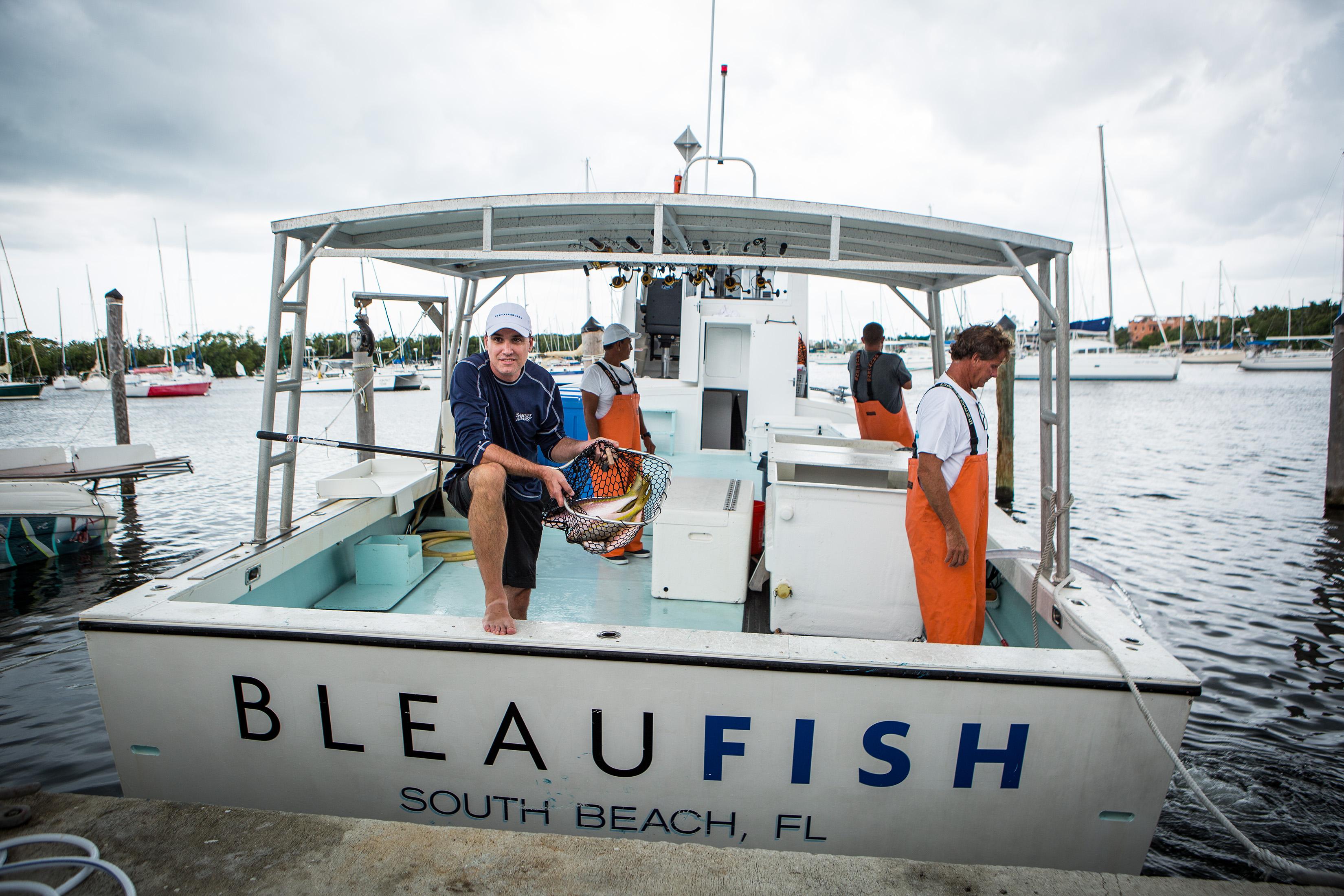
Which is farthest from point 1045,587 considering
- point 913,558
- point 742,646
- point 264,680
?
point 264,680

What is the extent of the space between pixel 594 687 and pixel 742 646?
50cm

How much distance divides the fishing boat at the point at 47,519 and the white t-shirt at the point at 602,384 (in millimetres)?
7925

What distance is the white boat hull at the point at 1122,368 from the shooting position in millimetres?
49594

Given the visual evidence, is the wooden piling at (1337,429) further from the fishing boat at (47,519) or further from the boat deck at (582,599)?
the fishing boat at (47,519)

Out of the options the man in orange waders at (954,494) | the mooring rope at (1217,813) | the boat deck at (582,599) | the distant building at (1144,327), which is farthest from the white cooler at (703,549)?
the distant building at (1144,327)

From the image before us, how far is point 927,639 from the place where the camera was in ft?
10.3

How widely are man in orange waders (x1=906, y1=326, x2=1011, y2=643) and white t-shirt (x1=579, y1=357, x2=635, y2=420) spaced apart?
2.42 metres

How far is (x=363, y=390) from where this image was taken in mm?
7410

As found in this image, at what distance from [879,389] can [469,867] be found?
425cm

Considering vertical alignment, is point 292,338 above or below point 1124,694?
above

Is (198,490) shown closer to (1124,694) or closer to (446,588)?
(446,588)

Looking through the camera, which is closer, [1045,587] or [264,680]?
[264,680]

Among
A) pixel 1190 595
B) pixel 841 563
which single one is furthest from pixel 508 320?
pixel 1190 595

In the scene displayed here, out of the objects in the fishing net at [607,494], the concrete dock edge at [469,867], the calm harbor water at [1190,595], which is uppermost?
the fishing net at [607,494]
